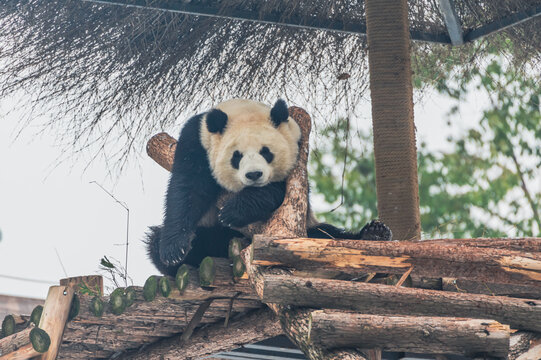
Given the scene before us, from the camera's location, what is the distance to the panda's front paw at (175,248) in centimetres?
390

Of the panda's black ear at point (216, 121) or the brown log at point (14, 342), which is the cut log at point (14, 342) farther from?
the panda's black ear at point (216, 121)

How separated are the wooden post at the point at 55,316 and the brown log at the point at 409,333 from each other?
5.82 ft

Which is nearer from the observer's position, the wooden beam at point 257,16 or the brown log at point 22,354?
the brown log at point 22,354

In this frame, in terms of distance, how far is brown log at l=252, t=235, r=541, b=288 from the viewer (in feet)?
9.44

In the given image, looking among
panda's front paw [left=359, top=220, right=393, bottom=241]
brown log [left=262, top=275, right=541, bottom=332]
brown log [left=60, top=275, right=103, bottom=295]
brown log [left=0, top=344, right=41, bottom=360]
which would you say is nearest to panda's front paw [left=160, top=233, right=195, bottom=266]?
brown log [left=60, top=275, right=103, bottom=295]

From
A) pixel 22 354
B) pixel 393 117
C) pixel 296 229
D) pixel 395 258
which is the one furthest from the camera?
pixel 393 117

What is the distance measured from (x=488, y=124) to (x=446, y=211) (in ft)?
6.35

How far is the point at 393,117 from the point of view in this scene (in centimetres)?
480

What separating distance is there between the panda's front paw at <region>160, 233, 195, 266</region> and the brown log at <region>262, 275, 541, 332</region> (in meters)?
1.24

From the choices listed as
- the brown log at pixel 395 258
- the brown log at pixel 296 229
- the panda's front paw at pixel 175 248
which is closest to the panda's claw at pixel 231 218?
the brown log at pixel 296 229

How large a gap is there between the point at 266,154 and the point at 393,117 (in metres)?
1.23

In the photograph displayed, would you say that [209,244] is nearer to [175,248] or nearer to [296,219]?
[175,248]

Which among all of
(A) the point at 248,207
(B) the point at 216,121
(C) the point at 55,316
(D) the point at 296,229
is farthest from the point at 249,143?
(C) the point at 55,316

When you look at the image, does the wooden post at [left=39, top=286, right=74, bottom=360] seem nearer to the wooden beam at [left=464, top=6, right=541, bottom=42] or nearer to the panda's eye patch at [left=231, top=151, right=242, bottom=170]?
the panda's eye patch at [left=231, top=151, right=242, bottom=170]
